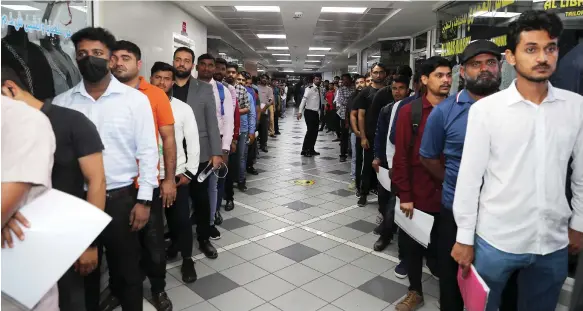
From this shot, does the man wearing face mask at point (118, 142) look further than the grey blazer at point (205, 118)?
No

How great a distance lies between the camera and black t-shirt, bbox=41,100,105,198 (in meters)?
1.52

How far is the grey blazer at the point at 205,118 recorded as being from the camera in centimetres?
317

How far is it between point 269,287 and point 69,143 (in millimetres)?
1791

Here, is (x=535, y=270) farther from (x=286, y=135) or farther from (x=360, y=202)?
(x=286, y=135)

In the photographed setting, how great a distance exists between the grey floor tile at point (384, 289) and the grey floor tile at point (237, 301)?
76 centimetres

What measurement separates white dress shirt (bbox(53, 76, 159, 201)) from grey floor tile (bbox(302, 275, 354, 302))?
1.39 m

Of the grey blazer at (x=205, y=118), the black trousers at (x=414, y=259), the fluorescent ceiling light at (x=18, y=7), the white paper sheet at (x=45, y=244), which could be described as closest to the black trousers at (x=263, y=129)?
the grey blazer at (x=205, y=118)

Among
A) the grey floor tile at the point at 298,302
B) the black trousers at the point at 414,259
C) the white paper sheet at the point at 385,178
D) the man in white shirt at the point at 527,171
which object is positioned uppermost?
the man in white shirt at the point at 527,171

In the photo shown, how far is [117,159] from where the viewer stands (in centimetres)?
195

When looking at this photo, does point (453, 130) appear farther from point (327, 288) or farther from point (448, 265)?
point (327, 288)

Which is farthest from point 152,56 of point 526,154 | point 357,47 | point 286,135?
point 357,47

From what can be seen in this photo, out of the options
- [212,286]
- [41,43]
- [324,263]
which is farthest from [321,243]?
[41,43]

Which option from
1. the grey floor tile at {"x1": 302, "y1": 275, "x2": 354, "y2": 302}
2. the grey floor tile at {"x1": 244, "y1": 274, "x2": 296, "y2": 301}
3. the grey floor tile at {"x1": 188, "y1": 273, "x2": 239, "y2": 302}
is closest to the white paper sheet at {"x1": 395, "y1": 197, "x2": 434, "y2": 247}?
the grey floor tile at {"x1": 302, "y1": 275, "x2": 354, "y2": 302}

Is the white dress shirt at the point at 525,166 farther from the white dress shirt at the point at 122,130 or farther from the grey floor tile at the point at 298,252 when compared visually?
the grey floor tile at the point at 298,252
